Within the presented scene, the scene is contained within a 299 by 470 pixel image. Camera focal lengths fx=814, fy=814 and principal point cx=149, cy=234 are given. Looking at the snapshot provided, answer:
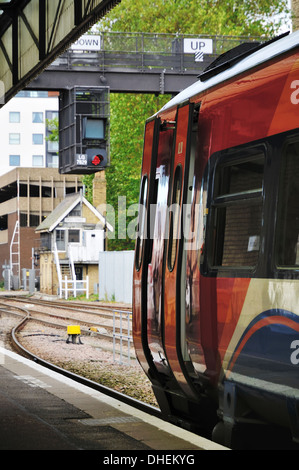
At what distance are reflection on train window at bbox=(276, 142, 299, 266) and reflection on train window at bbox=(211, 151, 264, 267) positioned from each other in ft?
1.05

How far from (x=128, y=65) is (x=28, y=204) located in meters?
52.1

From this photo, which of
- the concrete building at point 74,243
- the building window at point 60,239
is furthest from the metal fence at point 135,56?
the building window at point 60,239

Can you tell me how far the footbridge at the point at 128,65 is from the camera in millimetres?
24586

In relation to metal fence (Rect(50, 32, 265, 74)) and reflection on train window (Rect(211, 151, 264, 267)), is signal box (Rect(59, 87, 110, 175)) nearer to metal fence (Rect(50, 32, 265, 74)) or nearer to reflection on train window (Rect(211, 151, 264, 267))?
metal fence (Rect(50, 32, 265, 74))

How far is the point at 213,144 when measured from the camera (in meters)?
7.14

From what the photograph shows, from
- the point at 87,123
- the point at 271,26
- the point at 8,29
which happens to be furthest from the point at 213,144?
the point at 271,26

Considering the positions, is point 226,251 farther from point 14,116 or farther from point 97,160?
point 14,116

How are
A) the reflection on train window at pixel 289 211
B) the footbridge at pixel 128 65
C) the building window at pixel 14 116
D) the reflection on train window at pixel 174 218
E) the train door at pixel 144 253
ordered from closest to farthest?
the reflection on train window at pixel 289 211, the reflection on train window at pixel 174 218, the train door at pixel 144 253, the footbridge at pixel 128 65, the building window at pixel 14 116

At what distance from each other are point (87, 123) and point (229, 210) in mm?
17611

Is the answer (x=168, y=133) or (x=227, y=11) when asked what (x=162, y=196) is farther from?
(x=227, y=11)

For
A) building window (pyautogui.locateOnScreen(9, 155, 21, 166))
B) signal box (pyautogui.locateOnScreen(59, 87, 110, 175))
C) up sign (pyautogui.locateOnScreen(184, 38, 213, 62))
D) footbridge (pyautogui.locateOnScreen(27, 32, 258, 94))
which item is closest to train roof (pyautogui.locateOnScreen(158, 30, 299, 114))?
signal box (pyautogui.locateOnScreen(59, 87, 110, 175))

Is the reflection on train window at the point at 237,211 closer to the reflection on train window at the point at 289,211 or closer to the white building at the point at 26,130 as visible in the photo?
the reflection on train window at the point at 289,211

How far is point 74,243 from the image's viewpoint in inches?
2125

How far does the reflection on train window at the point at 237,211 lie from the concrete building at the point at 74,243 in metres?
45.7
